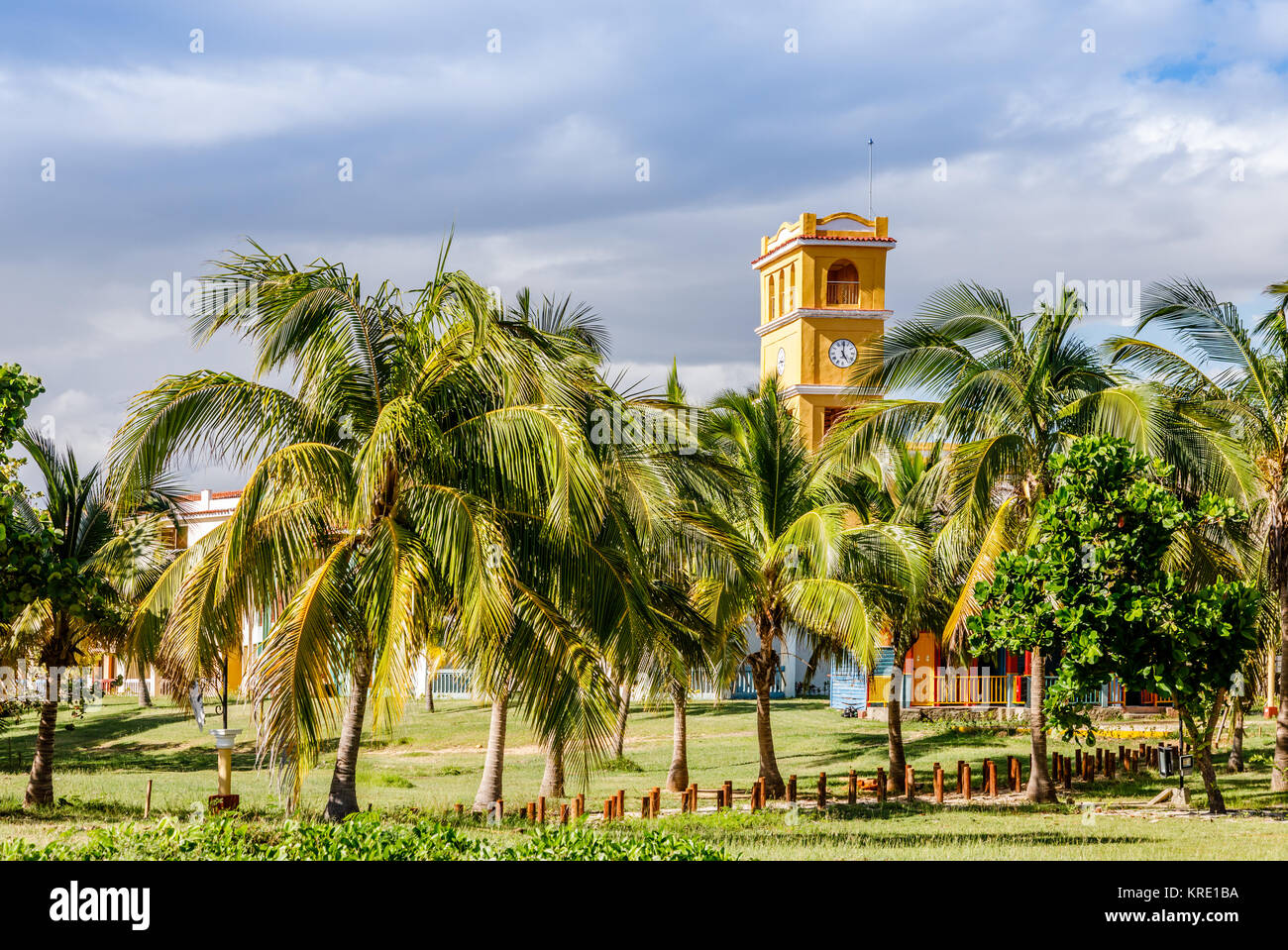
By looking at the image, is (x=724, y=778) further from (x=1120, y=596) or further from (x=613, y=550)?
(x=613, y=550)

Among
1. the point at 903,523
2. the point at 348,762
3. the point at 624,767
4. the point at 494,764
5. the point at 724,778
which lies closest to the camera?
the point at 348,762

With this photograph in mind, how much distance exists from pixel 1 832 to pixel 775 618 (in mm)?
11417

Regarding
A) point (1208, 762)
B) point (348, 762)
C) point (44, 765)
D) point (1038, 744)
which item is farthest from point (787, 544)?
point (44, 765)

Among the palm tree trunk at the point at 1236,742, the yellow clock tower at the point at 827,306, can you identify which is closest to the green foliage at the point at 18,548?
the palm tree trunk at the point at 1236,742

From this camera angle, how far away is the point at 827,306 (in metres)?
42.7

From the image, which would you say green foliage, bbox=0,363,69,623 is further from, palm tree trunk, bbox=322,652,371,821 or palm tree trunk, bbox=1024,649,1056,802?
palm tree trunk, bbox=1024,649,1056,802

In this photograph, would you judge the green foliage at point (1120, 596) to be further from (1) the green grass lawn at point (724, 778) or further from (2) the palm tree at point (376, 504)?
(2) the palm tree at point (376, 504)

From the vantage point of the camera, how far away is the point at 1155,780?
A: 830 inches

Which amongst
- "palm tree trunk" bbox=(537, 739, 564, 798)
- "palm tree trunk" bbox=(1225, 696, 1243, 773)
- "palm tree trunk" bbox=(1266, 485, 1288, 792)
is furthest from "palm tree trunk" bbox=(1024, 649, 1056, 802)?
"palm tree trunk" bbox=(537, 739, 564, 798)

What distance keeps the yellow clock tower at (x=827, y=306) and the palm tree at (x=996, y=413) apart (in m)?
23.3

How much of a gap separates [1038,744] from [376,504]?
11392 mm

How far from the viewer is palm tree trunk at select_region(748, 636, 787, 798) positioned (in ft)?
65.8

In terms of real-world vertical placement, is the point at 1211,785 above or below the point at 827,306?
below
